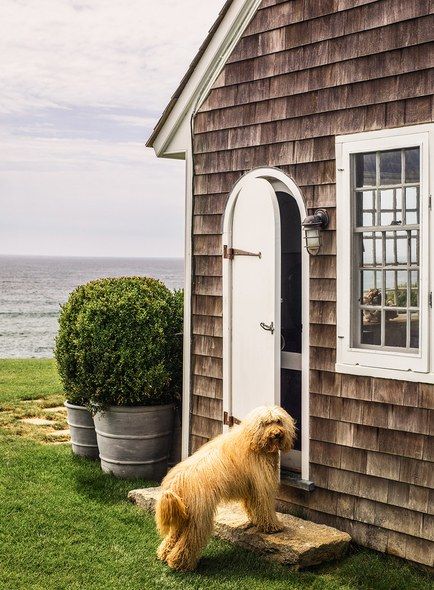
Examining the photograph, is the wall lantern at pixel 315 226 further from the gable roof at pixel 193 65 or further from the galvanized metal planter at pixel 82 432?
the galvanized metal planter at pixel 82 432

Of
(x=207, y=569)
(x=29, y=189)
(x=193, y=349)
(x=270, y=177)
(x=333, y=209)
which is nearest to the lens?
(x=207, y=569)

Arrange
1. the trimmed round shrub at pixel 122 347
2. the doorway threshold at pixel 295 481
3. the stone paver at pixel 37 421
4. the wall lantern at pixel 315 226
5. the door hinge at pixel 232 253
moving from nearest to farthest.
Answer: the wall lantern at pixel 315 226 < the doorway threshold at pixel 295 481 < the door hinge at pixel 232 253 < the trimmed round shrub at pixel 122 347 < the stone paver at pixel 37 421

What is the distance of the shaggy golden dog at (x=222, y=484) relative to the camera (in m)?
5.32

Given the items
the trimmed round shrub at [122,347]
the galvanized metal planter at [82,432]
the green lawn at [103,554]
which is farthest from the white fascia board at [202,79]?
the green lawn at [103,554]

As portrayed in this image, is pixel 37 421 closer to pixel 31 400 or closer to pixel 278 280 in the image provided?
pixel 31 400

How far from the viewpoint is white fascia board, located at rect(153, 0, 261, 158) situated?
6574 mm

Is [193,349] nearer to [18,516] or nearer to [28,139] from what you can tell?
[18,516]

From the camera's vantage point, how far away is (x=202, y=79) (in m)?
6.95

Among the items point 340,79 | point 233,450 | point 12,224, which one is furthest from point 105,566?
point 12,224

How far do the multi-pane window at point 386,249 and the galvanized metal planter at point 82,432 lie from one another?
11.4 ft

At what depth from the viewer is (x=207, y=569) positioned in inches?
216

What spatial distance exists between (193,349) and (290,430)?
6.30 feet

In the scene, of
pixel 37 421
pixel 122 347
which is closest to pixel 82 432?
pixel 122 347

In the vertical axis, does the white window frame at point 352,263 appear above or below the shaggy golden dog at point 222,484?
above
